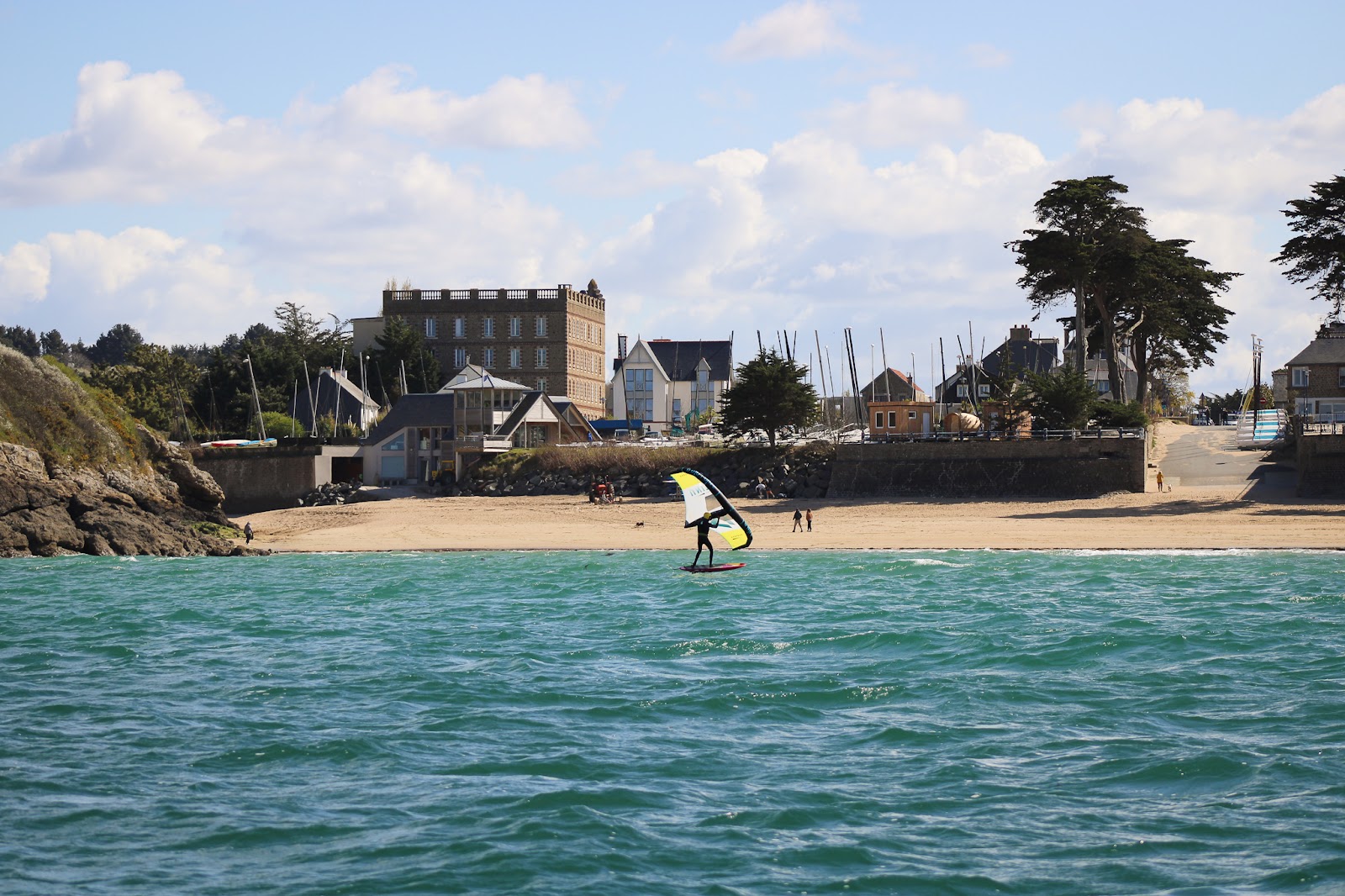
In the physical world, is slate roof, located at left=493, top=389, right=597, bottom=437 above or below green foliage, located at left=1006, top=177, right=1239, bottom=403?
below

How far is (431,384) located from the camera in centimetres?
9369

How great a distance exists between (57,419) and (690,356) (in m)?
67.6

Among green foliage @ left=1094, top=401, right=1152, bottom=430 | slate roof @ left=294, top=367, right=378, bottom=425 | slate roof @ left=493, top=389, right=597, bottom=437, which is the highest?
slate roof @ left=294, top=367, right=378, bottom=425

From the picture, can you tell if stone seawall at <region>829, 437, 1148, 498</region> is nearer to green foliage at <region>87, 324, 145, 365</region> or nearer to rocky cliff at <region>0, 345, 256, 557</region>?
rocky cliff at <region>0, 345, 256, 557</region>

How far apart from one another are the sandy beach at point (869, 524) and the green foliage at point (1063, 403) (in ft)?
12.7

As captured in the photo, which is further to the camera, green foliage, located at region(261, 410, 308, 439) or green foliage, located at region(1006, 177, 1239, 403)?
green foliage, located at region(261, 410, 308, 439)

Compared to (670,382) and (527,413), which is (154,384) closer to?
(527,413)

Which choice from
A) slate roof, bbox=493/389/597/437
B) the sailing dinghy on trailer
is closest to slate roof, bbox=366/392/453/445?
slate roof, bbox=493/389/597/437

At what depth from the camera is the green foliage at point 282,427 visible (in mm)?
80062

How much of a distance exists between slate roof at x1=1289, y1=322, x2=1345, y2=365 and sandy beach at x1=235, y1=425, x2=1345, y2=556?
70.4 feet

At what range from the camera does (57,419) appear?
142 ft

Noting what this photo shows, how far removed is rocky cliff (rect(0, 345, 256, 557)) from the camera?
131 feet

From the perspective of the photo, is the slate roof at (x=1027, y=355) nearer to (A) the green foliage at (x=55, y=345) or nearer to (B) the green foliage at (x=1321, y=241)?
(B) the green foliage at (x=1321, y=241)

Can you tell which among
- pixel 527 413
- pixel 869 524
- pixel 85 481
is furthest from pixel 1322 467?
pixel 85 481
